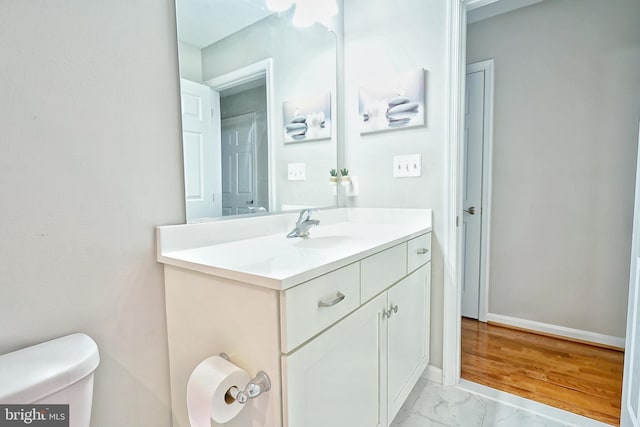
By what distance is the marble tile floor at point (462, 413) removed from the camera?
1.40 metres

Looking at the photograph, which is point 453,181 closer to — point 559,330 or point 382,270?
point 382,270

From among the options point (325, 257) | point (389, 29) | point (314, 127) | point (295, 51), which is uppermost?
point (389, 29)

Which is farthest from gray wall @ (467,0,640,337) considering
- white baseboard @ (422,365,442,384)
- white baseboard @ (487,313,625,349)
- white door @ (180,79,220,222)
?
white door @ (180,79,220,222)

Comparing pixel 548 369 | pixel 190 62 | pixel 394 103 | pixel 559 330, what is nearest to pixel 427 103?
pixel 394 103

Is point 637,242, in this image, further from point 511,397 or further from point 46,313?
point 46,313

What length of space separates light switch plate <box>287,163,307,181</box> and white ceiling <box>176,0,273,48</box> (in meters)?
0.66

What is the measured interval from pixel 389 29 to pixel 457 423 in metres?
2.03

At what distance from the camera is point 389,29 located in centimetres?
173

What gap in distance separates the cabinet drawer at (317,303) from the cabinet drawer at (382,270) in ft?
0.16

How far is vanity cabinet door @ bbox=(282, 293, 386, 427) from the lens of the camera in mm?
757

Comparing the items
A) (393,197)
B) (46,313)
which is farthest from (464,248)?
(46,313)

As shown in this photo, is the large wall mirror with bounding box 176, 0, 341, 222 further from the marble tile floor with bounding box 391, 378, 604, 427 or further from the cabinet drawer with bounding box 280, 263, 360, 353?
the marble tile floor with bounding box 391, 378, 604, 427

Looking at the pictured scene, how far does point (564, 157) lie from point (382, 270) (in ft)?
6.22

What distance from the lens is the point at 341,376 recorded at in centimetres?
93
